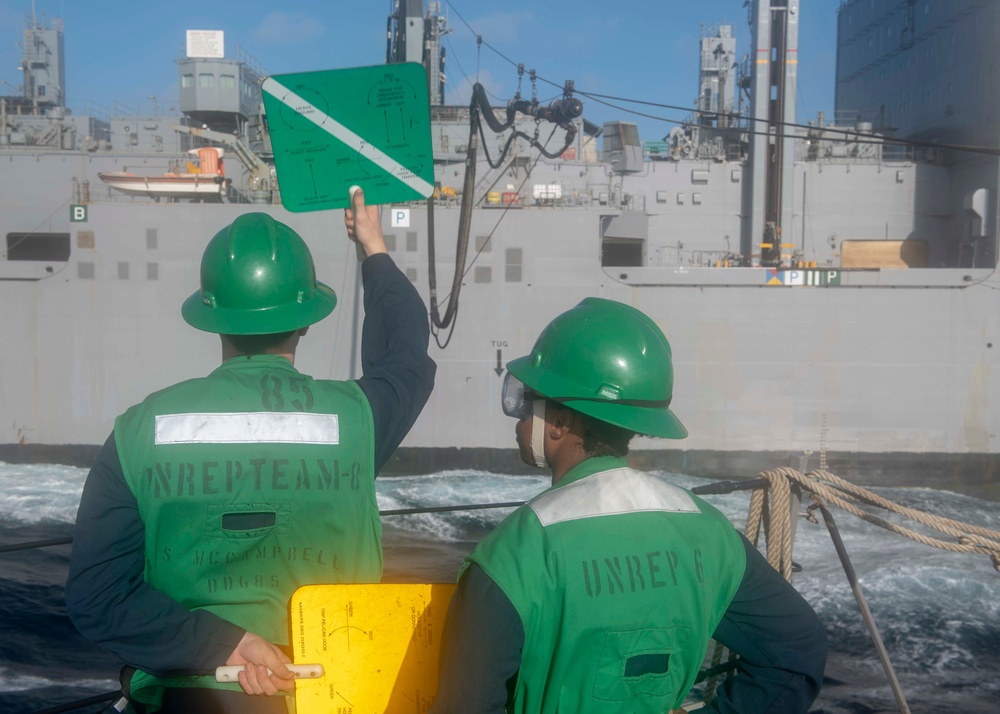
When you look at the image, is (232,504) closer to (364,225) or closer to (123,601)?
(123,601)

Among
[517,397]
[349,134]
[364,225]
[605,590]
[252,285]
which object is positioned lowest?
[605,590]

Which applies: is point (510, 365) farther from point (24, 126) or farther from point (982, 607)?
point (24, 126)

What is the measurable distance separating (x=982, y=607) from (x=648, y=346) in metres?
8.69

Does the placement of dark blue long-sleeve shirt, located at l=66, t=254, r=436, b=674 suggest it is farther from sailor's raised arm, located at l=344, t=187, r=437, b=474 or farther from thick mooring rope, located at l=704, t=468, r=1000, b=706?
thick mooring rope, located at l=704, t=468, r=1000, b=706

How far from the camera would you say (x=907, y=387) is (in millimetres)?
12477

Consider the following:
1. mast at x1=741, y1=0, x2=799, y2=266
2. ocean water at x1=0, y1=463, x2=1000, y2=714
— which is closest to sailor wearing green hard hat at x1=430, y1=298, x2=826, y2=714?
ocean water at x1=0, y1=463, x2=1000, y2=714

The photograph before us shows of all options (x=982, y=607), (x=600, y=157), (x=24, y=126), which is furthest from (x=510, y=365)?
(x=24, y=126)

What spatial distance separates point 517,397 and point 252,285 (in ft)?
1.80

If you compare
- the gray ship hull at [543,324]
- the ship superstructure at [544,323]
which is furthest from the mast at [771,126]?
the gray ship hull at [543,324]

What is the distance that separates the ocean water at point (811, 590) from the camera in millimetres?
6070

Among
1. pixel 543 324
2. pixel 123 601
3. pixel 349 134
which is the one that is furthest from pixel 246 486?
pixel 543 324

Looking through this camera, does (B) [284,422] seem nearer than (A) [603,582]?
No

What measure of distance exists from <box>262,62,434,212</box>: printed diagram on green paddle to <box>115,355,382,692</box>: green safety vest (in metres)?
0.57

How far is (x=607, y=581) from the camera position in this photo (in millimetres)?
1081
